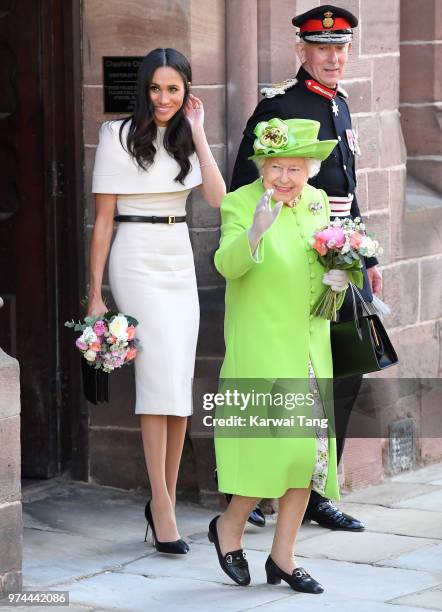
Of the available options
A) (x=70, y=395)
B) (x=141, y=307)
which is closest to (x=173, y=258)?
(x=141, y=307)

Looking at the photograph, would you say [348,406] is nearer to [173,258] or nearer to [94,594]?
[173,258]

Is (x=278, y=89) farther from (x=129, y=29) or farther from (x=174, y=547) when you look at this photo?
(x=174, y=547)

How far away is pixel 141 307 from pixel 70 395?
4.20ft

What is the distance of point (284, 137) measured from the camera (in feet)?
20.5

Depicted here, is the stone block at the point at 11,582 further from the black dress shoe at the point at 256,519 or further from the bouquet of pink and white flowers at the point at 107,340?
the black dress shoe at the point at 256,519

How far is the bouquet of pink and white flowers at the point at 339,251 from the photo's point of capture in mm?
6238

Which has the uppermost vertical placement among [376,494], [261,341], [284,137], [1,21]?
[1,21]

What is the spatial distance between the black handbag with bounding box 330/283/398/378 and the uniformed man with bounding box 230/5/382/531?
2.21 feet

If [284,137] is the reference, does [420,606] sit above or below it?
below

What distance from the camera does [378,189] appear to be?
851 centimetres

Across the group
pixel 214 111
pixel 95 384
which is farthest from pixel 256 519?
pixel 214 111

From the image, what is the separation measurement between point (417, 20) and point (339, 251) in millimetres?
3516

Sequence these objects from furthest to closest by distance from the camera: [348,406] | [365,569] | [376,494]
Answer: [376,494]
[348,406]
[365,569]

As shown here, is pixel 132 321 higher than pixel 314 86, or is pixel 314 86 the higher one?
pixel 314 86
